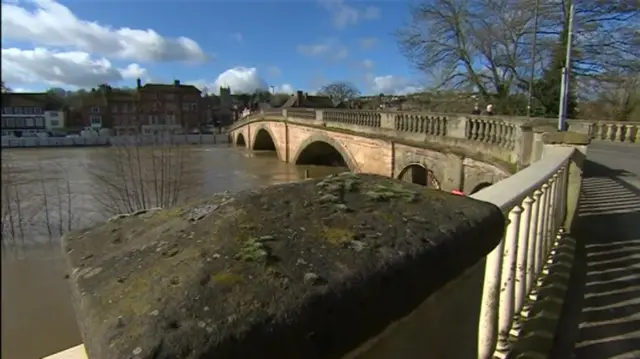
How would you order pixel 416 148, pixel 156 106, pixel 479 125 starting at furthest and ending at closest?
pixel 156 106 < pixel 416 148 < pixel 479 125

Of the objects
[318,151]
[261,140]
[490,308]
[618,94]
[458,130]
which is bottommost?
[318,151]

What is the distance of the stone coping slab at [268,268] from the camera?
2.48ft

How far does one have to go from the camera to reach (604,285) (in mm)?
3357

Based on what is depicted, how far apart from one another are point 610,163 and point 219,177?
25.9 metres

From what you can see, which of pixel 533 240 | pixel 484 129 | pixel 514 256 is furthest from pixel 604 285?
pixel 484 129

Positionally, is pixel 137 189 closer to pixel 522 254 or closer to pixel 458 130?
pixel 458 130

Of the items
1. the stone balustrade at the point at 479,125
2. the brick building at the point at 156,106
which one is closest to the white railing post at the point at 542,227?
the stone balustrade at the point at 479,125

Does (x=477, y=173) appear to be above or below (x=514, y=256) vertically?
below

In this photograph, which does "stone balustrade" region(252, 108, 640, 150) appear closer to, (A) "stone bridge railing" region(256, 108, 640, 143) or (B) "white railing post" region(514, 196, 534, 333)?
(A) "stone bridge railing" region(256, 108, 640, 143)

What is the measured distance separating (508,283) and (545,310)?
630mm

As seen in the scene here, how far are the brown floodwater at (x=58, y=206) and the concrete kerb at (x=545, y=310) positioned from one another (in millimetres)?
1839

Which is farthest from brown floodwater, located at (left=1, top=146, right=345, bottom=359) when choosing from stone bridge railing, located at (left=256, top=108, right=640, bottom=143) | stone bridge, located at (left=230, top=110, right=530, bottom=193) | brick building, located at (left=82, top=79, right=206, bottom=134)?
brick building, located at (left=82, top=79, right=206, bottom=134)

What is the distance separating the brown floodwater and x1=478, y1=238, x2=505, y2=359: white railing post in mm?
1308

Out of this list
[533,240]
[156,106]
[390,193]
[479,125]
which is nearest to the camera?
[390,193]
